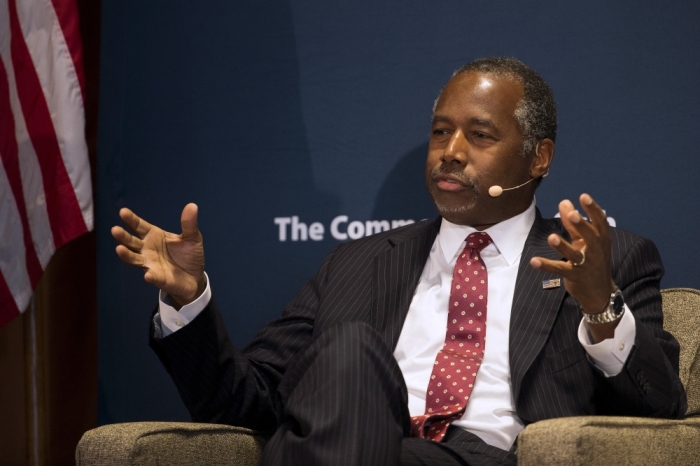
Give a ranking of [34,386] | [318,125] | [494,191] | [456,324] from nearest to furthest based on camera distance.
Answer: [456,324] < [494,191] < [318,125] < [34,386]

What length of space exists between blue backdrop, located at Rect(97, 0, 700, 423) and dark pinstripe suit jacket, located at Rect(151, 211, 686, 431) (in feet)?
1.46

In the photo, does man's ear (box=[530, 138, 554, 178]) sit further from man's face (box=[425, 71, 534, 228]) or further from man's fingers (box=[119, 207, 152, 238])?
man's fingers (box=[119, 207, 152, 238])

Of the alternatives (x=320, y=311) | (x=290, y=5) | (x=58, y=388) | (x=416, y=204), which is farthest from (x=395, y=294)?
(x=58, y=388)

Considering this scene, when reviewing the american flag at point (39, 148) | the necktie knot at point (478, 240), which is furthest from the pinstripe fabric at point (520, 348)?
the american flag at point (39, 148)

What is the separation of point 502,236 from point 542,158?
29cm

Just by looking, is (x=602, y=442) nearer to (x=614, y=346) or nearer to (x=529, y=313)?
(x=614, y=346)

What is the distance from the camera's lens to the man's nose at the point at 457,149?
2297mm

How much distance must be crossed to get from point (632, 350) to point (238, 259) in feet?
4.65

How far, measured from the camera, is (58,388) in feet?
9.88

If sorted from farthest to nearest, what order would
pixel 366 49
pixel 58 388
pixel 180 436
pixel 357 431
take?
pixel 58 388, pixel 366 49, pixel 180 436, pixel 357 431

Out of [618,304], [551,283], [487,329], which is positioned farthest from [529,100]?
[618,304]

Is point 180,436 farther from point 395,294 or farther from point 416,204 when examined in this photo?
point 416,204

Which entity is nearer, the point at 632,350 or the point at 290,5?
the point at 632,350

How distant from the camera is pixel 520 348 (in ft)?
6.77
